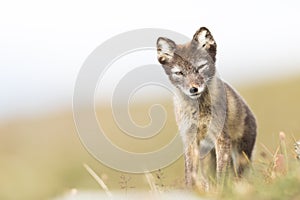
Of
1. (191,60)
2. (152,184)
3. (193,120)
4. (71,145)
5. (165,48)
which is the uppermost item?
(165,48)

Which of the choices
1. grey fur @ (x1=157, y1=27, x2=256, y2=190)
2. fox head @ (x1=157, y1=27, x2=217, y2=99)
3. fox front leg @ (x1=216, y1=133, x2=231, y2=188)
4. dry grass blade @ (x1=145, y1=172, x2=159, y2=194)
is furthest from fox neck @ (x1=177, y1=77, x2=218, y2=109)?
dry grass blade @ (x1=145, y1=172, x2=159, y2=194)

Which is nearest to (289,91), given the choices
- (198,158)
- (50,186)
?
(50,186)

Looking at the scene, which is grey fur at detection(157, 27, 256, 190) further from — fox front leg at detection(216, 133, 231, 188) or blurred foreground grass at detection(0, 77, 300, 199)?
blurred foreground grass at detection(0, 77, 300, 199)

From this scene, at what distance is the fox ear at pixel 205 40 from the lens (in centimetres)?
809

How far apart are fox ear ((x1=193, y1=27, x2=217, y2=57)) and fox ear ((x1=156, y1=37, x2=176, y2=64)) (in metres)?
0.28

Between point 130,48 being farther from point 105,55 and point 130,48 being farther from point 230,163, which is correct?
point 230,163

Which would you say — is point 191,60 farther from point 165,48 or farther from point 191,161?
point 191,161

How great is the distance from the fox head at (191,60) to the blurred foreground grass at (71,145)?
112cm

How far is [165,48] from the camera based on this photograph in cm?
832

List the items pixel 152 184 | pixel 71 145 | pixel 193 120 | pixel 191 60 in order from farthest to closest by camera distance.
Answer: pixel 71 145 < pixel 193 120 < pixel 191 60 < pixel 152 184

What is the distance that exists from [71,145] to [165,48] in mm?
10166

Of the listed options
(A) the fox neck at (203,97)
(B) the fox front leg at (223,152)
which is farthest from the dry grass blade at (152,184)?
(A) the fox neck at (203,97)

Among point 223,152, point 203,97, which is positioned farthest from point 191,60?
point 223,152

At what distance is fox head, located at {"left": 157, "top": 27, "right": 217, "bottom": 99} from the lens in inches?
322
